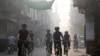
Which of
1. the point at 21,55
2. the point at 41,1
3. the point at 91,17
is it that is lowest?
the point at 21,55

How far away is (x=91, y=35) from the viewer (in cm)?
2098

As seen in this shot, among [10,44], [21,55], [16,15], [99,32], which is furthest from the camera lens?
[16,15]

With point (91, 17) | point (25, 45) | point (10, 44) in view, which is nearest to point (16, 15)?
point (10, 44)

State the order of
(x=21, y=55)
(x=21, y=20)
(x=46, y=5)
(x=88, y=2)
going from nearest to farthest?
(x=21, y=55) < (x=88, y=2) < (x=46, y=5) < (x=21, y=20)

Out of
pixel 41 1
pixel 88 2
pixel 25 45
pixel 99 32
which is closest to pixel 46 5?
pixel 41 1

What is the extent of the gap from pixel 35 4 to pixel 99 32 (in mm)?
6760

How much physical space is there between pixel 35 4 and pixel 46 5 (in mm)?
1352

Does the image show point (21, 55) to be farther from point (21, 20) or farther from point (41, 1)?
point (21, 20)

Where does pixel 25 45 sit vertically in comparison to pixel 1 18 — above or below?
below

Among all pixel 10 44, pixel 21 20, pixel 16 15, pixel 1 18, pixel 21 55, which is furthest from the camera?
pixel 21 20

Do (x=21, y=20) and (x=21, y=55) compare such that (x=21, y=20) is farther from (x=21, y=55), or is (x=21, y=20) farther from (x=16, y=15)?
→ (x=21, y=55)

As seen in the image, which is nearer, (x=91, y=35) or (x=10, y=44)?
(x=91, y=35)

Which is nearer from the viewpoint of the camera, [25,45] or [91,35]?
[25,45]

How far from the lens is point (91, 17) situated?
21.5m
